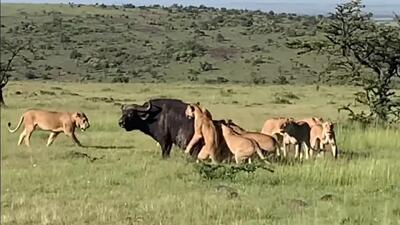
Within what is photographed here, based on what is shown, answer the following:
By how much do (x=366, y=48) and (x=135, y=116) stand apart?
7.74 meters

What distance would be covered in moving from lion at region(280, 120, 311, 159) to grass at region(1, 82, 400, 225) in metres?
0.70

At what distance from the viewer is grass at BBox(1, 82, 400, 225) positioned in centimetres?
852

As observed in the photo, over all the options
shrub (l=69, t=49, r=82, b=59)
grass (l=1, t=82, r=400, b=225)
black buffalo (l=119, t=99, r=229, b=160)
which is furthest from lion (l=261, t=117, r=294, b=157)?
shrub (l=69, t=49, r=82, b=59)

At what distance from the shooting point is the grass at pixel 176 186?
8.52 metres

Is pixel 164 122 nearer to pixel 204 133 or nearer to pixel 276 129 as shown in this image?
pixel 204 133

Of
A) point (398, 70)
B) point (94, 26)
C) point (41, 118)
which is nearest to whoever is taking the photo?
point (41, 118)

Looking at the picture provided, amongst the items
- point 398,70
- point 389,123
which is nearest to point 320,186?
point 389,123

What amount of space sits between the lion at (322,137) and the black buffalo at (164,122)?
2.08 metres

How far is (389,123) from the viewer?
19969mm

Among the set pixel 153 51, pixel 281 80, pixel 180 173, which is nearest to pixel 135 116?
pixel 180 173

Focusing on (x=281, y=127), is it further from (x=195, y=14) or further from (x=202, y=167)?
(x=195, y=14)

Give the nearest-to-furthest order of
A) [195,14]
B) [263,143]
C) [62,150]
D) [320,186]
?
1. [320,186]
2. [263,143]
3. [62,150]
4. [195,14]

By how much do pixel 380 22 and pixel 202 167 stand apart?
37.7 feet

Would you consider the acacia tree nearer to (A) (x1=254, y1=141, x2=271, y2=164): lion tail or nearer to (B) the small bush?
(A) (x1=254, y1=141, x2=271, y2=164): lion tail
